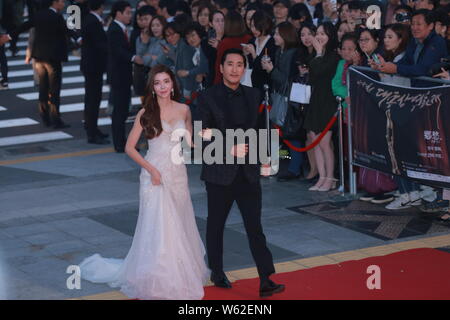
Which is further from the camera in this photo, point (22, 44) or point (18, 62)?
point (22, 44)

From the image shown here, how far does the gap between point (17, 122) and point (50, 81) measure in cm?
127

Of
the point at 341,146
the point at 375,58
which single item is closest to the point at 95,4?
the point at 341,146

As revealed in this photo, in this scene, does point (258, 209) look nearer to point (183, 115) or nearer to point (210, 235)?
point (210, 235)

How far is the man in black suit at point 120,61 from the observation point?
14828 mm

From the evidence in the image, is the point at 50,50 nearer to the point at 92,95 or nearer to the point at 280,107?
the point at 92,95

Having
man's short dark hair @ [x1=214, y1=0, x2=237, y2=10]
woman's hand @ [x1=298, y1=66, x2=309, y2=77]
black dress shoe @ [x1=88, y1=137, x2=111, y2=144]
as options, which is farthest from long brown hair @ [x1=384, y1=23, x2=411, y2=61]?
man's short dark hair @ [x1=214, y1=0, x2=237, y2=10]

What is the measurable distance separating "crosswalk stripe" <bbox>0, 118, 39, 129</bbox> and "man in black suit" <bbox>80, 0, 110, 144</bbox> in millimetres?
2143

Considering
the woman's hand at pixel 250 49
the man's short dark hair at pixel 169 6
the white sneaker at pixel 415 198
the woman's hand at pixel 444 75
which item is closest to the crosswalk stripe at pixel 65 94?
the man's short dark hair at pixel 169 6

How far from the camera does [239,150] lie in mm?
7902

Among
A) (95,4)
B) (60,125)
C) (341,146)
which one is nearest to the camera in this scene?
(341,146)

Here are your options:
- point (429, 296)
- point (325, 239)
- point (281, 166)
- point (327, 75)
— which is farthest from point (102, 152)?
point (429, 296)

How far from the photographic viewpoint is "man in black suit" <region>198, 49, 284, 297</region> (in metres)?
8.16

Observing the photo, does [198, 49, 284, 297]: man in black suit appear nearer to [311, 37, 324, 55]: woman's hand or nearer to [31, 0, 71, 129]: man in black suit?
[311, 37, 324, 55]: woman's hand
